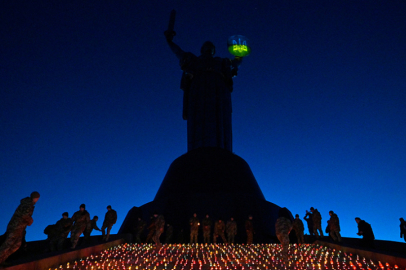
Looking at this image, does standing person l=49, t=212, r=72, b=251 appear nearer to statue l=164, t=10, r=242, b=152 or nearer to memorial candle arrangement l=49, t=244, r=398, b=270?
memorial candle arrangement l=49, t=244, r=398, b=270

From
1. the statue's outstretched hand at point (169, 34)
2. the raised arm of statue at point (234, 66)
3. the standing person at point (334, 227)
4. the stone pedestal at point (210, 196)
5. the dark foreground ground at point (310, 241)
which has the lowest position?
the dark foreground ground at point (310, 241)

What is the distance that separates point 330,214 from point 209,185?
695cm

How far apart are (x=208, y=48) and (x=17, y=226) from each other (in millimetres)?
21253

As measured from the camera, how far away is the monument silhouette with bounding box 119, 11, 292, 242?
13.9 m

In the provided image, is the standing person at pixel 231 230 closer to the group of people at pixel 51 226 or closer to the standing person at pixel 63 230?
the group of people at pixel 51 226

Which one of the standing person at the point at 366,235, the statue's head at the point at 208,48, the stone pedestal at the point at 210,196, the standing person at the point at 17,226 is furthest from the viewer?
the statue's head at the point at 208,48

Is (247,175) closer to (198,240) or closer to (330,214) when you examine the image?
(198,240)

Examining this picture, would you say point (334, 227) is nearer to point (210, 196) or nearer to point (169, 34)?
point (210, 196)

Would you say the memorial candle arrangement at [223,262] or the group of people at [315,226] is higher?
the group of people at [315,226]

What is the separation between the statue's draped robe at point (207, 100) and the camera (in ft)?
69.7

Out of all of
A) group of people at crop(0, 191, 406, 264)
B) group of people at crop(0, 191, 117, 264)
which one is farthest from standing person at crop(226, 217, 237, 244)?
group of people at crop(0, 191, 117, 264)

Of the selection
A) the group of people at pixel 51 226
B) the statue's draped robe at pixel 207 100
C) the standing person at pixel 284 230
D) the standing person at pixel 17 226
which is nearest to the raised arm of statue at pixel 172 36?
the statue's draped robe at pixel 207 100

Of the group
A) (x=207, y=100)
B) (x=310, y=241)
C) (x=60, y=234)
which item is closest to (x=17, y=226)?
(x=60, y=234)

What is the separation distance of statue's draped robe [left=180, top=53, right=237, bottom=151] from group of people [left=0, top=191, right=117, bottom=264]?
11.5m
